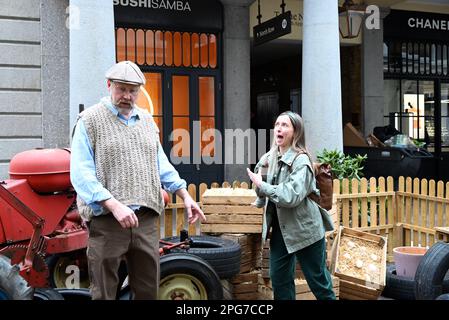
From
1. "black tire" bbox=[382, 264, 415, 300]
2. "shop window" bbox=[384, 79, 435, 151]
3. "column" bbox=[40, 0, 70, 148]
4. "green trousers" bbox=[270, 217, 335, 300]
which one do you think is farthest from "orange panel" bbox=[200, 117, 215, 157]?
"green trousers" bbox=[270, 217, 335, 300]

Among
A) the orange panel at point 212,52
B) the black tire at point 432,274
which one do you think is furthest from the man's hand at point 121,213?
the orange panel at point 212,52

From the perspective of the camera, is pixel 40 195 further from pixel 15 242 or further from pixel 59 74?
pixel 59 74

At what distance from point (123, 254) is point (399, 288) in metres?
3.55

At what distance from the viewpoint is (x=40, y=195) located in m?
5.01

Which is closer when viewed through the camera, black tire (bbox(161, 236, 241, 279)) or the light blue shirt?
the light blue shirt

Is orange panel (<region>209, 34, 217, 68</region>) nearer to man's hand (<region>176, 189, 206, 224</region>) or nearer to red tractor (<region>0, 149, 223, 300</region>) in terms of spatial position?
red tractor (<region>0, 149, 223, 300</region>)

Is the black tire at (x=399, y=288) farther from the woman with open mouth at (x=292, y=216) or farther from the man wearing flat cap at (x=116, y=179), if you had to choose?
the man wearing flat cap at (x=116, y=179)

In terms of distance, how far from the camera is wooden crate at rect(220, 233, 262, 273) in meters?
5.53

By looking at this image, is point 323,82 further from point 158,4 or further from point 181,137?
point 158,4

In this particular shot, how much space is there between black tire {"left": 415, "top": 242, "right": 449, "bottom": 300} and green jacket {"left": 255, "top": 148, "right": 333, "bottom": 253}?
1.49 meters

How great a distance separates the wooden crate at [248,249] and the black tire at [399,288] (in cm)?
144

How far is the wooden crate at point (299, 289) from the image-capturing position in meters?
→ 5.32

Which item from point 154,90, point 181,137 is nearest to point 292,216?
point 181,137

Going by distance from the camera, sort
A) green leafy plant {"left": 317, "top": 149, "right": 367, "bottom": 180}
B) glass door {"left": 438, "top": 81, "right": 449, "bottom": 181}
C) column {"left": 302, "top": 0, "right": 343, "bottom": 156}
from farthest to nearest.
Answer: glass door {"left": 438, "top": 81, "right": 449, "bottom": 181} < column {"left": 302, "top": 0, "right": 343, "bottom": 156} < green leafy plant {"left": 317, "top": 149, "right": 367, "bottom": 180}
